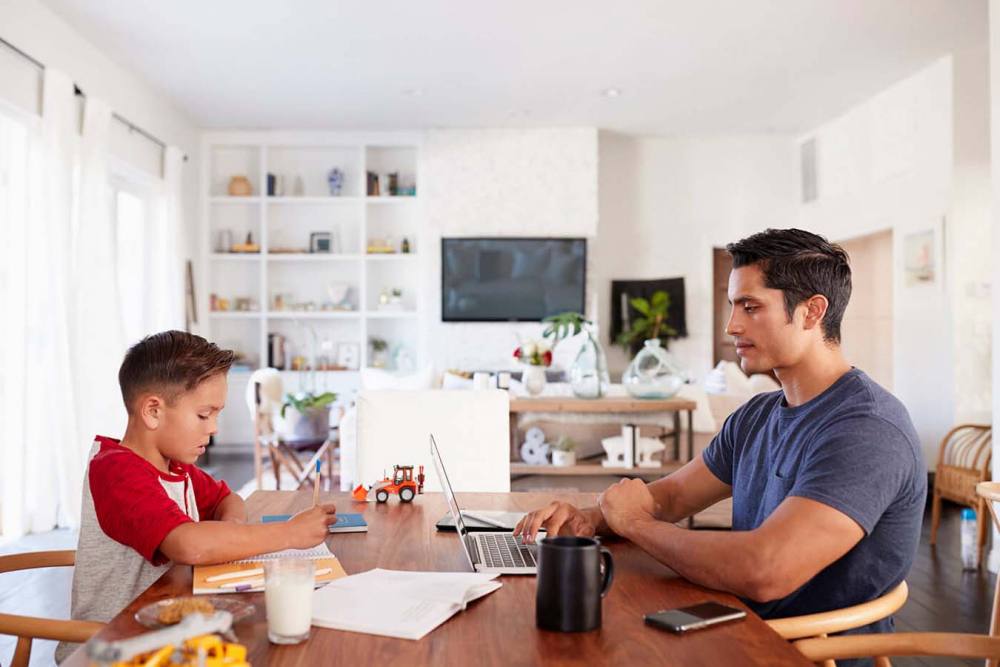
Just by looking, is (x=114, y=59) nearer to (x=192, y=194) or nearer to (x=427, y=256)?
(x=192, y=194)

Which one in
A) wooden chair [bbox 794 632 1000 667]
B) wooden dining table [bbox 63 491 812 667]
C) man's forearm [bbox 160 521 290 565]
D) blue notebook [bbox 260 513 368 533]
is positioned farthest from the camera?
blue notebook [bbox 260 513 368 533]

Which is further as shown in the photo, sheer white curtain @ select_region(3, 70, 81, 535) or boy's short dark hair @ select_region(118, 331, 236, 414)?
sheer white curtain @ select_region(3, 70, 81, 535)

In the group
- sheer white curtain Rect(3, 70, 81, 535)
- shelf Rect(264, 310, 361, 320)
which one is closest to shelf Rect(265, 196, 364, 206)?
shelf Rect(264, 310, 361, 320)

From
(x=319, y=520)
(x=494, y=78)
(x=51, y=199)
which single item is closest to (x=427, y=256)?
(x=494, y=78)

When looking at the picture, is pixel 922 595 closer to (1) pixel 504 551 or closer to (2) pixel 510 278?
(1) pixel 504 551

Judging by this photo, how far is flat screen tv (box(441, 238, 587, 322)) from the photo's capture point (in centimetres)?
807

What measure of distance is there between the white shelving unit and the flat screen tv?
1.08 ft

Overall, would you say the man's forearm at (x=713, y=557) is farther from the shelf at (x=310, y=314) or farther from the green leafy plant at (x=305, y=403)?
the shelf at (x=310, y=314)

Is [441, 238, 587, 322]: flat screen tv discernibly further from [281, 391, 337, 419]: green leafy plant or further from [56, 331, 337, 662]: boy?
[56, 331, 337, 662]: boy

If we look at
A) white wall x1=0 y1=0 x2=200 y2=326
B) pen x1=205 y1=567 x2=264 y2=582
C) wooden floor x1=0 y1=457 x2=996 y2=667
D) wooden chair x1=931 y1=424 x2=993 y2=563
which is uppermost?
white wall x1=0 y1=0 x2=200 y2=326

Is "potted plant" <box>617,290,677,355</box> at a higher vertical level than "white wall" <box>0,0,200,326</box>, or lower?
lower

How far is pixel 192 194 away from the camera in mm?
7914

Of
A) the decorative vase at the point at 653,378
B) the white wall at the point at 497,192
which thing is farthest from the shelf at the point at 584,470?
the white wall at the point at 497,192

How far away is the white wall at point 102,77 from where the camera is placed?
4.78m
